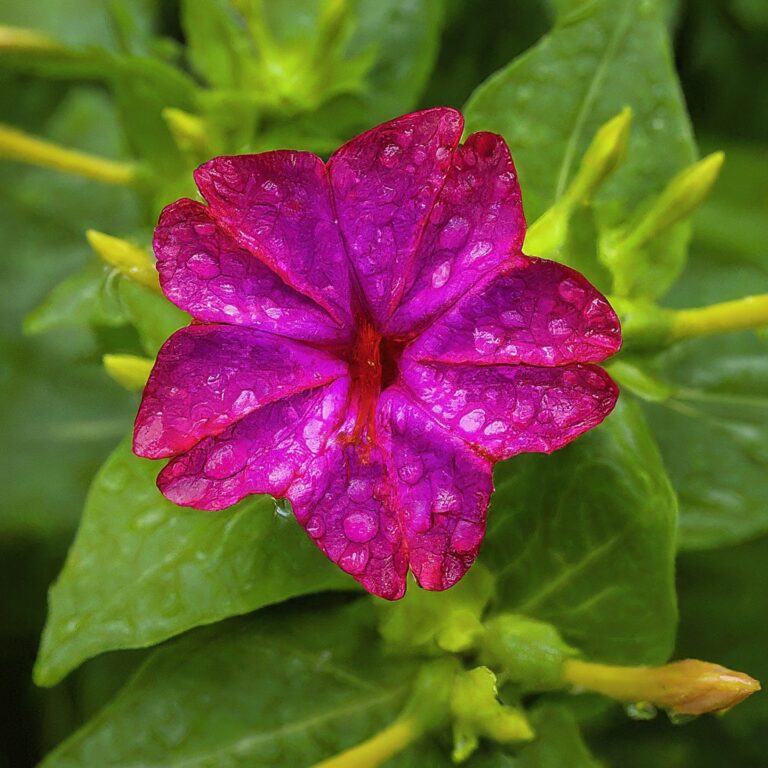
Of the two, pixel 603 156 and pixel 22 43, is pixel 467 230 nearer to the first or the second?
pixel 603 156

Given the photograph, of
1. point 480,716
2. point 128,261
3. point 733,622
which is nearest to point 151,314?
point 128,261

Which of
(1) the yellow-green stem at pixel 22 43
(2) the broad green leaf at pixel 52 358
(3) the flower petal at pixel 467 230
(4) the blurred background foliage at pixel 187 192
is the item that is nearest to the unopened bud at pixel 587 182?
(3) the flower petal at pixel 467 230

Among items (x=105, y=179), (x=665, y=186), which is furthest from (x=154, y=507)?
(x=665, y=186)

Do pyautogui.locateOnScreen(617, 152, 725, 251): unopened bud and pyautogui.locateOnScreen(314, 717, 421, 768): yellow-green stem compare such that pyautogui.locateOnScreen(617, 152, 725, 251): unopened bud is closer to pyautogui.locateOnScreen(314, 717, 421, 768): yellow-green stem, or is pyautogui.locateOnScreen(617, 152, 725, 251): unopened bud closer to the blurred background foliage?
the blurred background foliage

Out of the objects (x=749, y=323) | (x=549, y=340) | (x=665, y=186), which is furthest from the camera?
(x=665, y=186)

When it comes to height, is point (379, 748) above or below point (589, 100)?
below

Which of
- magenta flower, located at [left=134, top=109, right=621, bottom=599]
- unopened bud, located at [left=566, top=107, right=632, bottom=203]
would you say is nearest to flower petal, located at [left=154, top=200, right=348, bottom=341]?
magenta flower, located at [left=134, top=109, right=621, bottom=599]

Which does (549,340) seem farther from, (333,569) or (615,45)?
(615,45)
